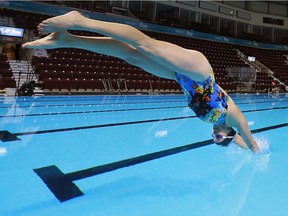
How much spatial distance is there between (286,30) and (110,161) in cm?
2710

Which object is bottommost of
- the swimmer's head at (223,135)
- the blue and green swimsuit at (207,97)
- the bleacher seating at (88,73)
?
the bleacher seating at (88,73)

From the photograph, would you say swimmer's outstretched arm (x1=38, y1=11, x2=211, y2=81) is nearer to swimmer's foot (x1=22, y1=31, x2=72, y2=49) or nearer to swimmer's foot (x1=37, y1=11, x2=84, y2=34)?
swimmer's foot (x1=37, y1=11, x2=84, y2=34)

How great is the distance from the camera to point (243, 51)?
21.2 m

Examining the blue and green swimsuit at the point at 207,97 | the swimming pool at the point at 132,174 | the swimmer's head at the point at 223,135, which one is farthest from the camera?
the swimmer's head at the point at 223,135

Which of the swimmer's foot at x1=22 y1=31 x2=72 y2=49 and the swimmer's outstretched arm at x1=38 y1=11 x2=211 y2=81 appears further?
the swimmer's foot at x1=22 y1=31 x2=72 y2=49

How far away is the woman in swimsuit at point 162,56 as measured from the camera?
1776mm

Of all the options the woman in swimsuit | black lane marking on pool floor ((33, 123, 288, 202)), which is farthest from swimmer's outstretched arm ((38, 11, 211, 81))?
black lane marking on pool floor ((33, 123, 288, 202))

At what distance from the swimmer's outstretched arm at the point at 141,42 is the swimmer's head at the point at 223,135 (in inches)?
20.0

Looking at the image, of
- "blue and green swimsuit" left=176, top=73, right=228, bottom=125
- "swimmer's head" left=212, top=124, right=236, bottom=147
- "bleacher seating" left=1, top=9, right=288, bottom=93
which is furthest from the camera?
"bleacher seating" left=1, top=9, right=288, bottom=93

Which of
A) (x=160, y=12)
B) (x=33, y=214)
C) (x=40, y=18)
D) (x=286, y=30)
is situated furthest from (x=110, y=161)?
(x=286, y=30)

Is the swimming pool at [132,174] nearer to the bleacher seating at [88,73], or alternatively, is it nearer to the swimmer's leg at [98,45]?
the swimmer's leg at [98,45]

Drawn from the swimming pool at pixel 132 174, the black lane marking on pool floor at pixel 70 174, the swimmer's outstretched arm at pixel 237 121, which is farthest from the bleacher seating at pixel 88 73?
the swimmer's outstretched arm at pixel 237 121

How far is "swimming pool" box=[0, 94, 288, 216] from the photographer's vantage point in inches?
66.5

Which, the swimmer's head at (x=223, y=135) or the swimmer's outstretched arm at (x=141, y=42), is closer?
the swimmer's outstretched arm at (x=141, y=42)
